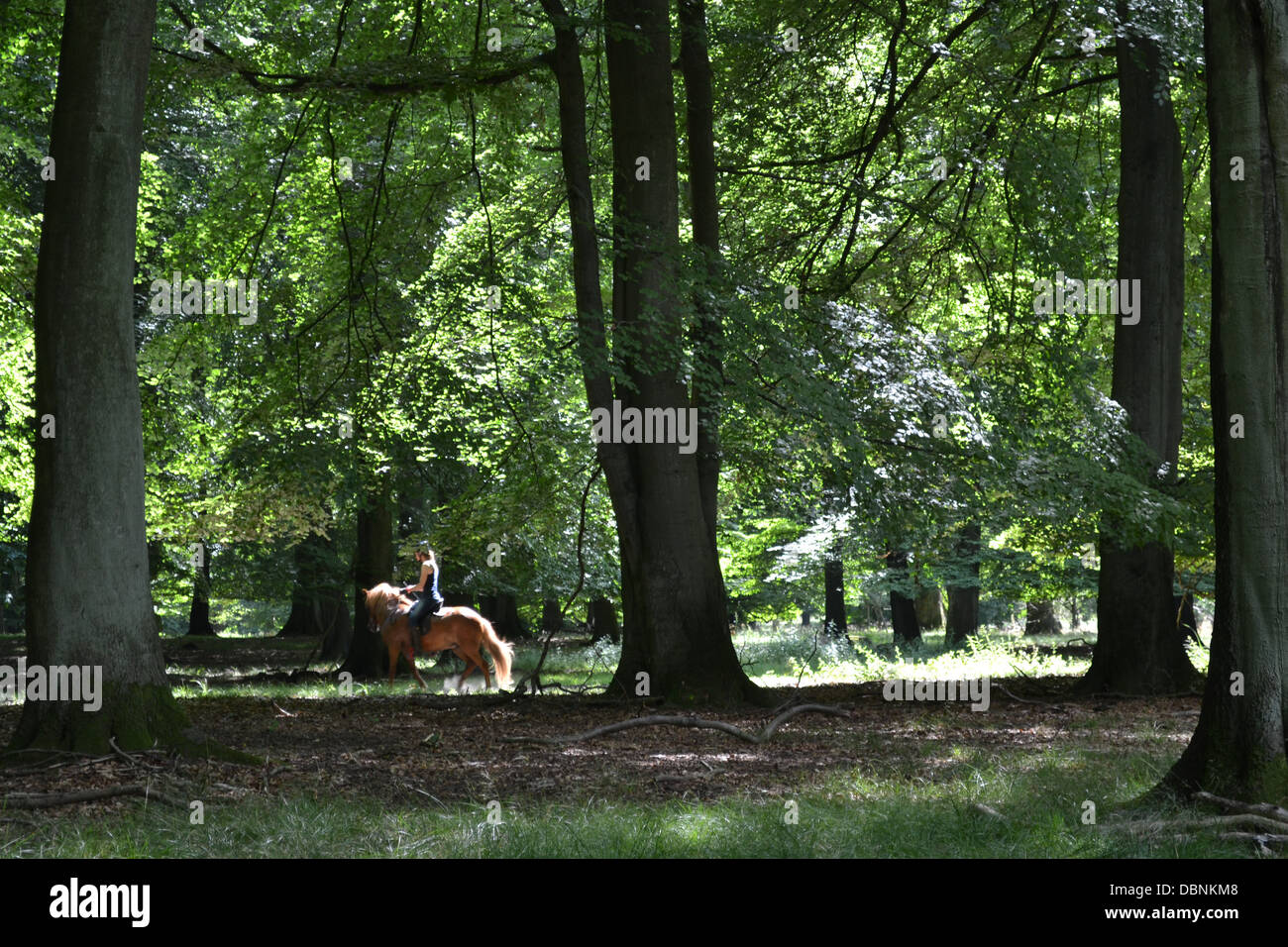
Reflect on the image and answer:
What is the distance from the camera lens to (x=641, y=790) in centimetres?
756

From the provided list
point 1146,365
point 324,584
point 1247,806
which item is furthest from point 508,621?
point 1247,806

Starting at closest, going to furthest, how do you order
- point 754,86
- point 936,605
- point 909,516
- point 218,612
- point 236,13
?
point 909,516 → point 754,86 → point 236,13 → point 936,605 → point 218,612

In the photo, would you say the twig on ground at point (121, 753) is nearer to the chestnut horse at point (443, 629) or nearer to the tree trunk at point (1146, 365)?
the chestnut horse at point (443, 629)

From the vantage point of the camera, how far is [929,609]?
41.4m

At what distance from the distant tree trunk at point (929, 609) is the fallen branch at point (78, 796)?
117ft

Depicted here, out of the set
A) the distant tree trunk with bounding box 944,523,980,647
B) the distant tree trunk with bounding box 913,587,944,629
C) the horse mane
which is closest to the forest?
the horse mane

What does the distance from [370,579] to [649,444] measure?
409 inches

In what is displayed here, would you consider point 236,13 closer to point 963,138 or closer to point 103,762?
point 963,138

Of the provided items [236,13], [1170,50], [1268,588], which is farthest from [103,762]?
[236,13]

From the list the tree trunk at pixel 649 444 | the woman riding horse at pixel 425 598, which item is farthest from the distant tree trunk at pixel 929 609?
the tree trunk at pixel 649 444

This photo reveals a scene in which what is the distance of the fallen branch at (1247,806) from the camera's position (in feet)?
19.7

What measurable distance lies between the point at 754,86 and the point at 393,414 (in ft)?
20.2

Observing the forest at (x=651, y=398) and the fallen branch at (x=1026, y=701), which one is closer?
the forest at (x=651, y=398)
